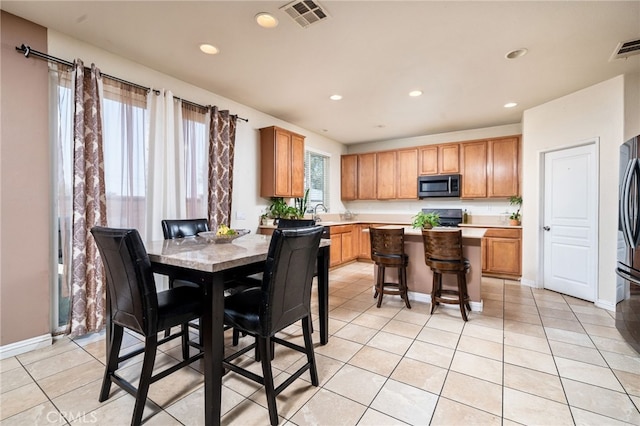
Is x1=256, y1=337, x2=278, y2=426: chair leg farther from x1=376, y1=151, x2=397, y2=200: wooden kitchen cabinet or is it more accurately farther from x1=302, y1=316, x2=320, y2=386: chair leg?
x1=376, y1=151, x2=397, y2=200: wooden kitchen cabinet

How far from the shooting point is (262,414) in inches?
65.7

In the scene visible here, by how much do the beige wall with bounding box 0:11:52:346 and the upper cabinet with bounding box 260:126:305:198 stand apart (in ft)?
8.18

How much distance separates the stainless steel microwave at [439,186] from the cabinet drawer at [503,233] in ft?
2.90

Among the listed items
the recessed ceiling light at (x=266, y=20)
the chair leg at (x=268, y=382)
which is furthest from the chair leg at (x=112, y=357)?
the recessed ceiling light at (x=266, y=20)

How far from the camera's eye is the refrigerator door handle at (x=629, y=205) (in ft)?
A: 7.69

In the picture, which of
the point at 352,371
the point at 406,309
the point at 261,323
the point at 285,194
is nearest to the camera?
the point at 261,323

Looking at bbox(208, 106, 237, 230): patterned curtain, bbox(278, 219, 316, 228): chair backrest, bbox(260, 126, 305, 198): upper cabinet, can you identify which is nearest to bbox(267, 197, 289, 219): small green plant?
bbox(260, 126, 305, 198): upper cabinet

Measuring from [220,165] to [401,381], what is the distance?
310 centimetres

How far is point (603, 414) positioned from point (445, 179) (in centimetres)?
421

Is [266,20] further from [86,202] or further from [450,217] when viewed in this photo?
[450,217]

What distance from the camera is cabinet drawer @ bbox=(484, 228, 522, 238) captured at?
4.59 m

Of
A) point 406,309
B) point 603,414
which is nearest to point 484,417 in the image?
point 603,414

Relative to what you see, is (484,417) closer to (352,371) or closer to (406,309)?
(352,371)

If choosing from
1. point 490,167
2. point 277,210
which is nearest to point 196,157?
point 277,210
